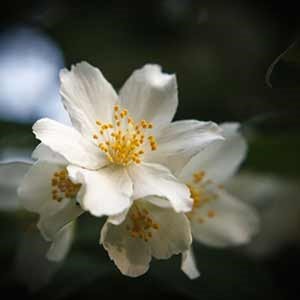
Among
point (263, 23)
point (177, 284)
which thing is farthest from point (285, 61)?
point (263, 23)

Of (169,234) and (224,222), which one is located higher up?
(169,234)

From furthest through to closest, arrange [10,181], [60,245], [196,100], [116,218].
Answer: [196,100] < [10,181] < [60,245] < [116,218]

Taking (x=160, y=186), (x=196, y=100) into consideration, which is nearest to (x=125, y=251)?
(x=160, y=186)

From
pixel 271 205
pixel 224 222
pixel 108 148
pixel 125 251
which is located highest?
pixel 108 148

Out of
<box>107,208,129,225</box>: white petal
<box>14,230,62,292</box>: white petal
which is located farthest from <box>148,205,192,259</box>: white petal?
<box>14,230,62,292</box>: white petal

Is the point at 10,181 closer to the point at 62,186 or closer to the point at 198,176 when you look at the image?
the point at 62,186

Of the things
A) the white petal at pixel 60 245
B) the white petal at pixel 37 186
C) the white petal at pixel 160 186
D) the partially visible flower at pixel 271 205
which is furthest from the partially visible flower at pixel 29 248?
the partially visible flower at pixel 271 205

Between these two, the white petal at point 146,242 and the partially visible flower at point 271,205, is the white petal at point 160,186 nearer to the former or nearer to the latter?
the white petal at point 146,242
